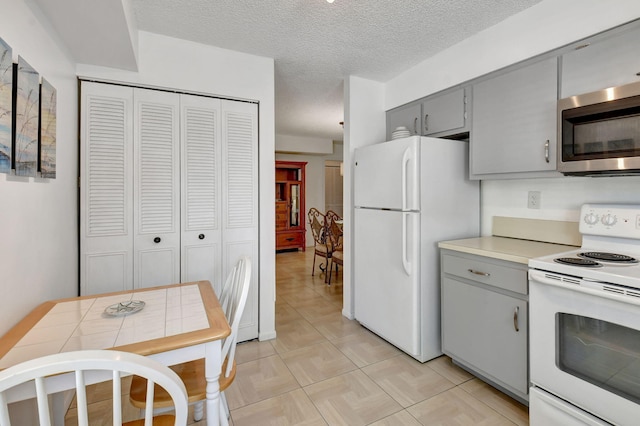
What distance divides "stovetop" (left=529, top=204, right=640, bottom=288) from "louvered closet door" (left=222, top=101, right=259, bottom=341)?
1.99 metres

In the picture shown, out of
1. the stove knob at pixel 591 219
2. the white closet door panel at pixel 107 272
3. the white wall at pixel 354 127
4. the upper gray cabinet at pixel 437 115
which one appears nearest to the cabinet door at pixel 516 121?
the upper gray cabinet at pixel 437 115

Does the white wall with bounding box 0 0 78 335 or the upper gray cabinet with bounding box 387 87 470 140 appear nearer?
the white wall with bounding box 0 0 78 335

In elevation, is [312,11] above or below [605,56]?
above

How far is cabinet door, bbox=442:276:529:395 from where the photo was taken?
1.70 m

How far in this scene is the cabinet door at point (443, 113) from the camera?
7.86 feet

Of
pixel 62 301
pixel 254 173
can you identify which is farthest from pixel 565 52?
pixel 62 301

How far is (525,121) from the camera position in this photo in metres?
1.96

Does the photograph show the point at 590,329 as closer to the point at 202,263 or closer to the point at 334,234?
the point at 202,263

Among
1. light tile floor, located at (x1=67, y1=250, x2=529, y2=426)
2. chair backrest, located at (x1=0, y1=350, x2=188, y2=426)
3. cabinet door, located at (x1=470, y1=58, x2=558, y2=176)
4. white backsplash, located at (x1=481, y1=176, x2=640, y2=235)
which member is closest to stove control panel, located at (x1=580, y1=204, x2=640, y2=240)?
white backsplash, located at (x1=481, y1=176, x2=640, y2=235)

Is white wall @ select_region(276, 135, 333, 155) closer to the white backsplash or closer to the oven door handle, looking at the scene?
the white backsplash

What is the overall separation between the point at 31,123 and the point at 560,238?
117 inches

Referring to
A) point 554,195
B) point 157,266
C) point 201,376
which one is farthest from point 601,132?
point 157,266

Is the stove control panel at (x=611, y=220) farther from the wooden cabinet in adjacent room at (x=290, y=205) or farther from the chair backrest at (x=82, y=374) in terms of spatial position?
the wooden cabinet in adjacent room at (x=290, y=205)

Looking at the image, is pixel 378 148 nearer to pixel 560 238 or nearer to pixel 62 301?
pixel 560 238
